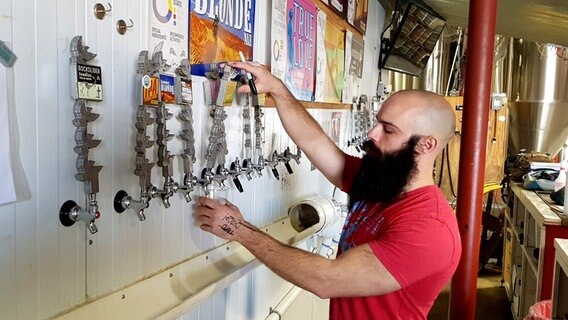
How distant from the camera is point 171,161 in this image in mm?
1244

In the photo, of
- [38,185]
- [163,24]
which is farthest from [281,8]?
[38,185]

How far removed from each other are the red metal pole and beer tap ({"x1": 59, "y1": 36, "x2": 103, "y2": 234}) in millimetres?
1654

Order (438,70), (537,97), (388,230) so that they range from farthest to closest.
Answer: (438,70) < (537,97) < (388,230)

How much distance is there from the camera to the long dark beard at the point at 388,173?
139 cm

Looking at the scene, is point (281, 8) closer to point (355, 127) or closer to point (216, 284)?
point (216, 284)

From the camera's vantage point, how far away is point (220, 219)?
4.24ft

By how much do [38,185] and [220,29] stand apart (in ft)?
2.42

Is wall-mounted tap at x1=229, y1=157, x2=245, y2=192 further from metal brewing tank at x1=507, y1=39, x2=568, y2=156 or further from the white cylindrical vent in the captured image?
metal brewing tank at x1=507, y1=39, x2=568, y2=156

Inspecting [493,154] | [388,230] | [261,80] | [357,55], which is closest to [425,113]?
[388,230]

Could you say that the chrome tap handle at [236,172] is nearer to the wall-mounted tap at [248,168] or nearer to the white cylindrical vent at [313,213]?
the wall-mounted tap at [248,168]

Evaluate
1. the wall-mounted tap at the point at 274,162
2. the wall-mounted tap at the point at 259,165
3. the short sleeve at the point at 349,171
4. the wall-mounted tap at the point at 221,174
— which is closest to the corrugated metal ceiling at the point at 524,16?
the short sleeve at the point at 349,171

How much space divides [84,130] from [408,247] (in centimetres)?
75

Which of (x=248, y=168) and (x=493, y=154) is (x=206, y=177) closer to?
(x=248, y=168)

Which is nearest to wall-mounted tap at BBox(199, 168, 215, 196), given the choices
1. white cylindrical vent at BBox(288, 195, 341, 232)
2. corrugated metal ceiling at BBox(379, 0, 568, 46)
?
white cylindrical vent at BBox(288, 195, 341, 232)
